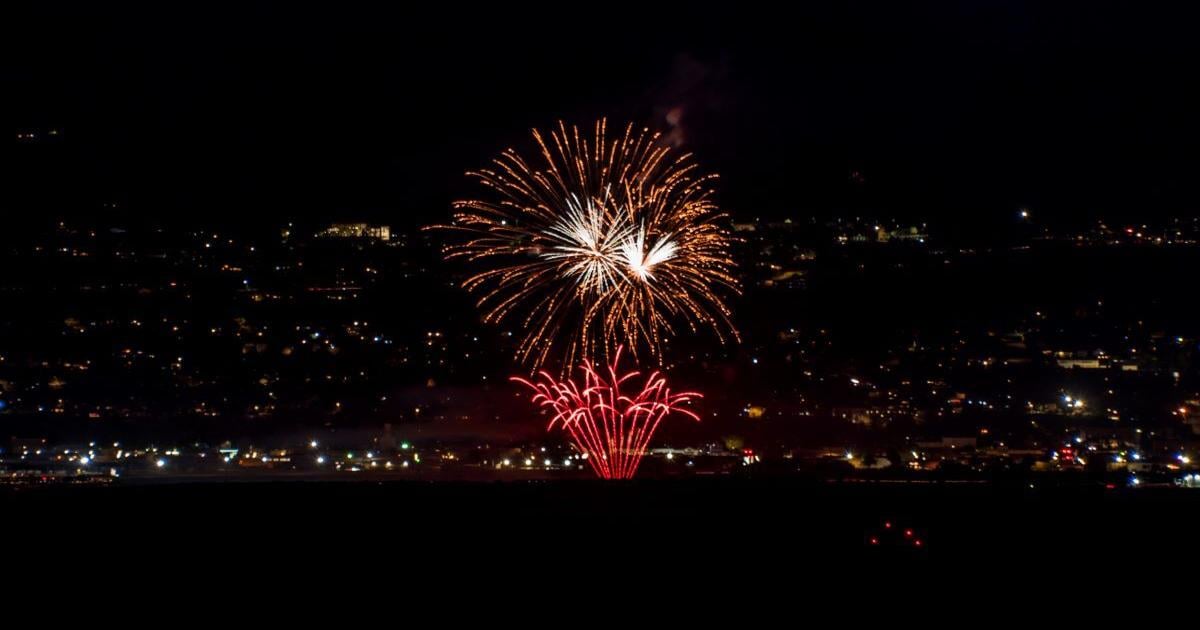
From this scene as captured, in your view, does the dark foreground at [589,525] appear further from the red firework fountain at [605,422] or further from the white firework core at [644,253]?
the white firework core at [644,253]

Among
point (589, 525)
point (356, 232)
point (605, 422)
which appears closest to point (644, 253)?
point (605, 422)

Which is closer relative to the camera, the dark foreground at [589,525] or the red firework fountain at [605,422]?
the dark foreground at [589,525]

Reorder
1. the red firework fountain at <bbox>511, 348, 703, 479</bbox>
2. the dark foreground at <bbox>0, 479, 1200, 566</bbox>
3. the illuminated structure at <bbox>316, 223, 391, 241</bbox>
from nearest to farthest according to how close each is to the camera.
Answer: the dark foreground at <bbox>0, 479, 1200, 566</bbox>, the red firework fountain at <bbox>511, 348, 703, 479</bbox>, the illuminated structure at <bbox>316, 223, 391, 241</bbox>

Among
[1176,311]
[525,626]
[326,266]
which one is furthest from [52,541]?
[326,266]

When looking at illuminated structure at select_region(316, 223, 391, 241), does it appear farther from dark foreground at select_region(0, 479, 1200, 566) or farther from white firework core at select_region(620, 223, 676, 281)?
dark foreground at select_region(0, 479, 1200, 566)

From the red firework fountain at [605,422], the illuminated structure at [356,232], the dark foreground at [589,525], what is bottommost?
the dark foreground at [589,525]

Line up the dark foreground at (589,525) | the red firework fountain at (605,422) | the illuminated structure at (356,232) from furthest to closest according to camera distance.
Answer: the illuminated structure at (356,232), the red firework fountain at (605,422), the dark foreground at (589,525)

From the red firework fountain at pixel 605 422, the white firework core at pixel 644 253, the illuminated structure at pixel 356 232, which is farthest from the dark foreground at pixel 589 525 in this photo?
the illuminated structure at pixel 356 232

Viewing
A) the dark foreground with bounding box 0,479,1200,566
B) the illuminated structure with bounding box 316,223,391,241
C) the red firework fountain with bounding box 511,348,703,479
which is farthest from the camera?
the illuminated structure with bounding box 316,223,391,241

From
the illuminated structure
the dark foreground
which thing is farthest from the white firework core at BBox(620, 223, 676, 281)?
the illuminated structure

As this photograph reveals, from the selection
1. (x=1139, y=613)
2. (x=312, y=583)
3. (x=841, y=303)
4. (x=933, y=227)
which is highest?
(x=933, y=227)

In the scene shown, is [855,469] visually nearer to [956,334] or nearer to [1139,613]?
[1139,613]
